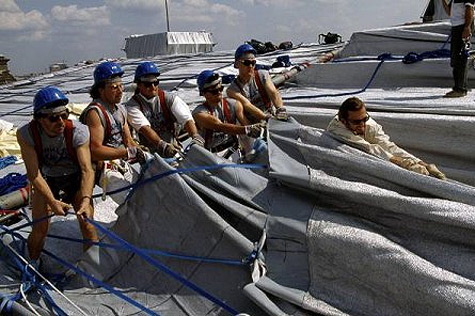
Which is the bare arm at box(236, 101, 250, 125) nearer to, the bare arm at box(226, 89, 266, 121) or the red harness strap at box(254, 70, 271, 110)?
the bare arm at box(226, 89, 266, 121)

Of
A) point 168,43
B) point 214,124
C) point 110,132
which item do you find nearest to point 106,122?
point 110,132

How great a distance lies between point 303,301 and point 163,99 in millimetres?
2355

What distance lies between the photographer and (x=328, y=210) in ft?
8.05

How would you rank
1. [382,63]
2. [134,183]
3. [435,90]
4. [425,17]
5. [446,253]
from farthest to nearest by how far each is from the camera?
[425,17], [382,63], [435,90], [134,183], [446,253]

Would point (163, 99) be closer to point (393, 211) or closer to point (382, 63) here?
point (393, 211)

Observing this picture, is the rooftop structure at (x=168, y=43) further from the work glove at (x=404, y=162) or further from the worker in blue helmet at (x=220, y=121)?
the work glove at (x=404, y=162)

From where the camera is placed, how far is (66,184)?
10.6ft

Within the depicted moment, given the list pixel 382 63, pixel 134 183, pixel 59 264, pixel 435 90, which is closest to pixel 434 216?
pixel 134 183

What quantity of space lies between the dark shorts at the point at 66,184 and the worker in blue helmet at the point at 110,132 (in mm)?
166

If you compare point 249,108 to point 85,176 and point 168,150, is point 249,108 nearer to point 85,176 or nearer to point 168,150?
point 168,150

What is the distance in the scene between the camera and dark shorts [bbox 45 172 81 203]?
3193 millimetres

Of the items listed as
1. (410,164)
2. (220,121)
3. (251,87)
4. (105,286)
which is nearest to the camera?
(105,286)

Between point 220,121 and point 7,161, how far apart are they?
2469 millimetres

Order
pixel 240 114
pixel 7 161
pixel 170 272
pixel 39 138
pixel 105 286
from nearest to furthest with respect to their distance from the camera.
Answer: pixel 170 272 < pixel 105 286 < pixel 39 138 < pixel 240 114 < pixel 7 161
